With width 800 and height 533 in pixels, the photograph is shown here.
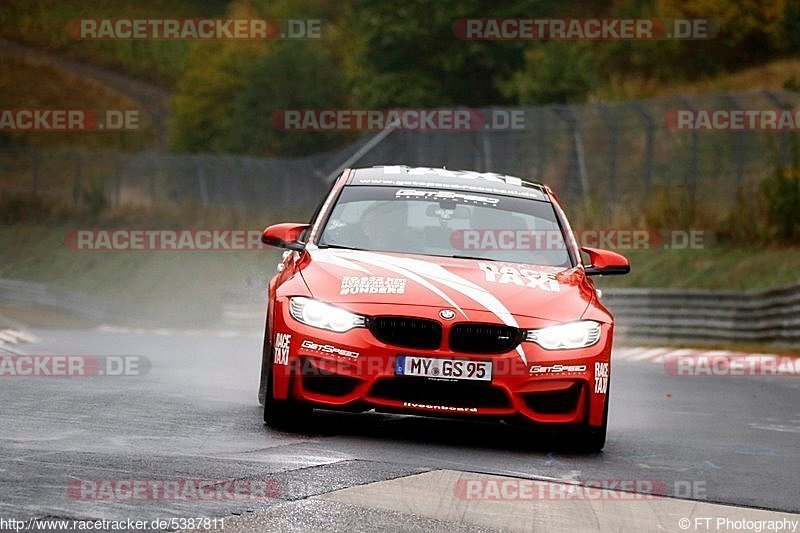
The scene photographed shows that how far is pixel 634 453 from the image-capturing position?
9.56 metres

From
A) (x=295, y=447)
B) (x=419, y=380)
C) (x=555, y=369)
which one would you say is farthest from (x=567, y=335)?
(x=295, y=447)

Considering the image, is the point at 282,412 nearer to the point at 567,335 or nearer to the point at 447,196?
the point at 567,335

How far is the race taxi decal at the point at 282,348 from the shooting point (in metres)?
9.28

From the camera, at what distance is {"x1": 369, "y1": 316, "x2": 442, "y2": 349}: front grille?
9172 mm

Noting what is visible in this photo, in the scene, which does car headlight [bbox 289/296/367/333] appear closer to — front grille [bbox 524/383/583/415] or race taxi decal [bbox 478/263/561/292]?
race taxi decal [bbox 478/263/561/292]

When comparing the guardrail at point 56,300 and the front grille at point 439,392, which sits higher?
the front grille at point 439,392

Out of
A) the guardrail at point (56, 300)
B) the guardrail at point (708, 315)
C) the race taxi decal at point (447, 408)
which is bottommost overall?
the guardrail at point (56, 300)

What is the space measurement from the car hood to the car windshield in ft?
0.92

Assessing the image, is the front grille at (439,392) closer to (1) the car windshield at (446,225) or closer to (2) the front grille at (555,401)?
(2) the front grille at (555,401)

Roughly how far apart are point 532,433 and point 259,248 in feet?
111

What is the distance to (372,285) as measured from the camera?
30.8 ft

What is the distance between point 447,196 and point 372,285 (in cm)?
159

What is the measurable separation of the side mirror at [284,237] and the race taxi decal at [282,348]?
1.02 metres

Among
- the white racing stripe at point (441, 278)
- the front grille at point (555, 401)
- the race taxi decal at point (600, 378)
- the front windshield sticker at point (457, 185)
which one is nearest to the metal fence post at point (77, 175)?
the front windshield sticker at point (457, 185)
